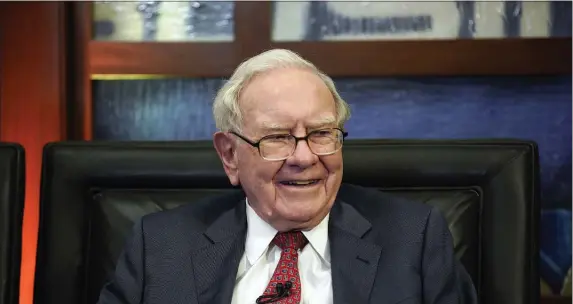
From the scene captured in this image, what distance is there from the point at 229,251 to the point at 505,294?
603 millimetres

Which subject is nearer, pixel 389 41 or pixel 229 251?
pixel 229 251

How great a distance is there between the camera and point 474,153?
1.69m

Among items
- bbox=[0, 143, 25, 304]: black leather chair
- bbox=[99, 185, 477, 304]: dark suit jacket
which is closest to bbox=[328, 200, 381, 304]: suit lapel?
bbox=[99, 185, 477, 304]: dark suit jacket

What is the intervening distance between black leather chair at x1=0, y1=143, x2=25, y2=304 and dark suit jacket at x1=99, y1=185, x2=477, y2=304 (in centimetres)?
25

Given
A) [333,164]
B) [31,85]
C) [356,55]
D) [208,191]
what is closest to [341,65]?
[356,55]

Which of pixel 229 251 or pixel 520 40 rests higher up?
pixel 520 40

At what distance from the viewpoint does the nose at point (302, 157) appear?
145cm

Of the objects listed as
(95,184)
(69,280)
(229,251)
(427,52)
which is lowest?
(69,280)

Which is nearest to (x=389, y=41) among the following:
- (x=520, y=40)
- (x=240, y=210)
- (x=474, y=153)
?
(x=520, y=40)

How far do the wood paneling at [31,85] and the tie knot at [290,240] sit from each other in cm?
100

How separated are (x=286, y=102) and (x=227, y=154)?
213 millimetres

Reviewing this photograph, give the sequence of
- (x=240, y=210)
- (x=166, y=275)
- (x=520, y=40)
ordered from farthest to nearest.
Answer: (x=520, y=40) < (x=240, y=210) < (x=166, y=275)

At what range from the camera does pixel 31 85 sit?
2.29m

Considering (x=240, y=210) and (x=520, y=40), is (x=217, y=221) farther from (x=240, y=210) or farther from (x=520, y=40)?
(x=520, y=40)
